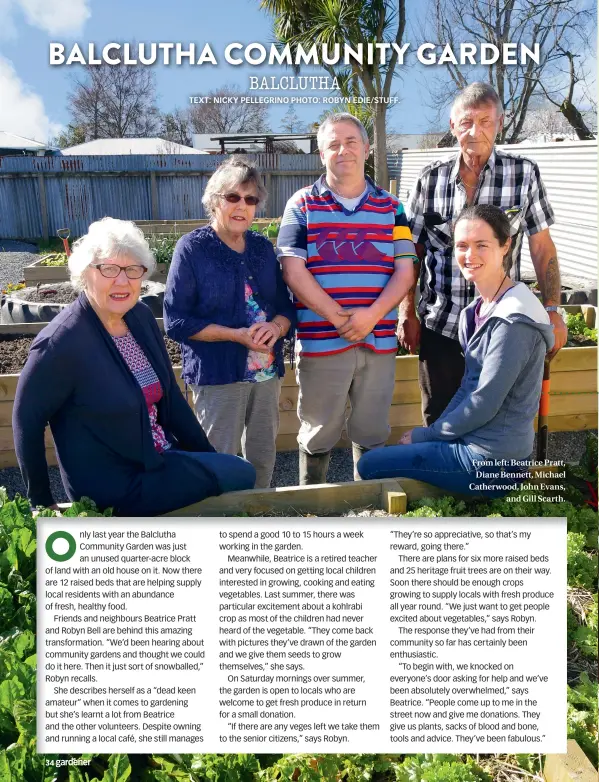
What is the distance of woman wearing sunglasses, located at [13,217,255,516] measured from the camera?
2205 millimetres

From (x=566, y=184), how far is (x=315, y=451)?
67.5 inches

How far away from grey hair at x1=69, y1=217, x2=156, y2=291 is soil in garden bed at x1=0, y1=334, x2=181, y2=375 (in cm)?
226

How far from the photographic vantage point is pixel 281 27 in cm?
183

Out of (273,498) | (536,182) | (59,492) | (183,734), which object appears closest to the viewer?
(183,734)

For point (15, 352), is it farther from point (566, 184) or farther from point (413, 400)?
point (566, 184)

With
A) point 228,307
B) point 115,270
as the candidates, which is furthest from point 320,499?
point 115,270

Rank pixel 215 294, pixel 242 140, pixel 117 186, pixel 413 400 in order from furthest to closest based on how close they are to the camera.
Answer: pixel 413 400
pixel 117 186
pixel 215 294
pixel 242 140

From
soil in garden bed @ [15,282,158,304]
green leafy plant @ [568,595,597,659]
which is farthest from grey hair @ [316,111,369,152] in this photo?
soil in garden bed @ [15,282,158,304]

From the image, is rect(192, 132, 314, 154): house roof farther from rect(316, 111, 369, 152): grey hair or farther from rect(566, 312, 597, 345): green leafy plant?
rect(566, 312, 597, 345): green leafy plant

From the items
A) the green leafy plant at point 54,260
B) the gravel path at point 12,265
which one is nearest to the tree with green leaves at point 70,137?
the gravel path at point 12,265

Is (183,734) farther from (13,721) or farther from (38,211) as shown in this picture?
(38,211)

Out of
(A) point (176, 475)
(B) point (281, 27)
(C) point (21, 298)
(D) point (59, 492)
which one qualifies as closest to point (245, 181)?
(B) point (281, 27)

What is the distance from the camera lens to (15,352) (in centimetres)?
512

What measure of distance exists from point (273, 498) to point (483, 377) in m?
0.87
